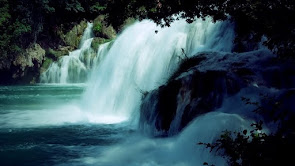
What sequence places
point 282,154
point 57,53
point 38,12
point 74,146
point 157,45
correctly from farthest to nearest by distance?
point 57,53 < point 38,12 < point 157,45 < point 74,146 < point 282,154

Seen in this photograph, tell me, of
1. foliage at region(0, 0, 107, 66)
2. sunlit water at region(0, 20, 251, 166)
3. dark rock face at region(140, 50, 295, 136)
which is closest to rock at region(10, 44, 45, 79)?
foliage at region(0, 0, 107, 66)

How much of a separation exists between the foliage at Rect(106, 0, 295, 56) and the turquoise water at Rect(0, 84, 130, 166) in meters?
4.28

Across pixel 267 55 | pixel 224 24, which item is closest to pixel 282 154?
pixel 267 55

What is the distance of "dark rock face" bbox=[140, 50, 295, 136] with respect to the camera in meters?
8.42

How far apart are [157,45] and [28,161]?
904 centimetres

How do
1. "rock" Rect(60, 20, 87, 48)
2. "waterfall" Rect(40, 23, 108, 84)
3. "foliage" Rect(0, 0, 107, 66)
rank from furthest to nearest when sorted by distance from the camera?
"rock" Rect(60, 20, 87, 48) → "waterfall" Rect(40, 23, 108, 84) → "foliage" Rect(0, 0, 107, 66)

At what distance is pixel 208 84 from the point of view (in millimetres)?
8930

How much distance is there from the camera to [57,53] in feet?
121

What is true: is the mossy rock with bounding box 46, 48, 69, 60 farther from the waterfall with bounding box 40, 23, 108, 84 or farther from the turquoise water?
the turquoise water

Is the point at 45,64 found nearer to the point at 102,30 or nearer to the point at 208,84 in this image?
the point at 102,30

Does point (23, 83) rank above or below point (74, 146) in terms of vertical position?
above

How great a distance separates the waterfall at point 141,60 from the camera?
13.7 m

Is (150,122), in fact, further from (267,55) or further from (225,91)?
(267,55)

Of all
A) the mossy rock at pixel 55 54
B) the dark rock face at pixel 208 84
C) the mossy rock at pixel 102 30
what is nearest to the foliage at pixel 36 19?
the mossy rock at pixel 55 54
